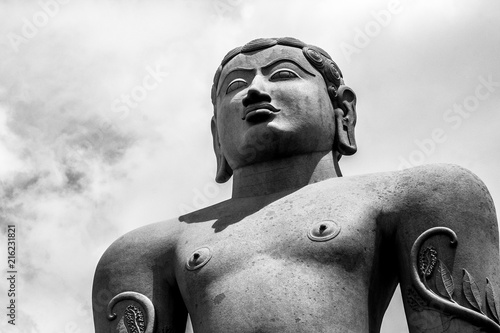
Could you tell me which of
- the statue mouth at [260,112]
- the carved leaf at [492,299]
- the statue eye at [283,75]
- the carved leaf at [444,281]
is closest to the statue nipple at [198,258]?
the statue mouth at [260,112]

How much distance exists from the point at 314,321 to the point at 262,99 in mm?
2719

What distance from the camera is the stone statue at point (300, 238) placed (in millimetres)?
9312

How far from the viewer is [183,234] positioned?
10766mm

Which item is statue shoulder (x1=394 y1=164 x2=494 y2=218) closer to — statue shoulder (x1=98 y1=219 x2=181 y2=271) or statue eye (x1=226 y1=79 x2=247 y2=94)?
statue eye (x1=226 y1=79 x2=247 y2=94)

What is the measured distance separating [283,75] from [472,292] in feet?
10.8

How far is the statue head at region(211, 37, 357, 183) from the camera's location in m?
10.7

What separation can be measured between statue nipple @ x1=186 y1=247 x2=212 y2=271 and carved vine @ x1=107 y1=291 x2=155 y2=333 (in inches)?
26.3

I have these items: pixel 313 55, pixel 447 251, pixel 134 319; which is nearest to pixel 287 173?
pixel 313 55

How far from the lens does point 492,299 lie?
9.20 m

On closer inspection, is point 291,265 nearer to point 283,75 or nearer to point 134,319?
point 134,319

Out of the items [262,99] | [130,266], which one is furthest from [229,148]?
[130,266]

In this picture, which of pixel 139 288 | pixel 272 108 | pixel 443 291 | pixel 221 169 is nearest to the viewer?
pixel 443 291

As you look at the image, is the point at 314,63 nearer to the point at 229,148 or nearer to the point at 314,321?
the point at 229,148

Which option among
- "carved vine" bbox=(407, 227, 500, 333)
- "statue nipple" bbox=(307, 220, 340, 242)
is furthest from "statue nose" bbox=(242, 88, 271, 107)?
"carved vine" bbox=(407, 227, 500, 333)
